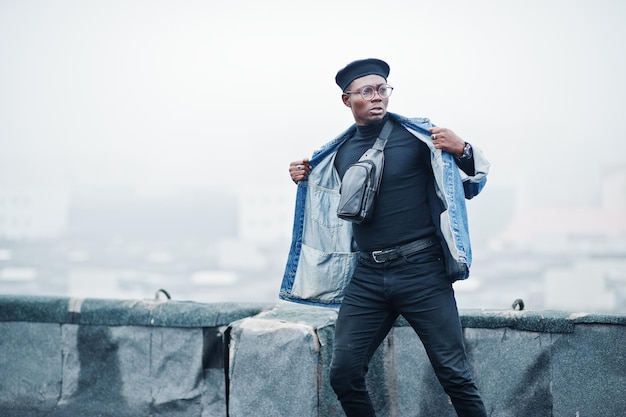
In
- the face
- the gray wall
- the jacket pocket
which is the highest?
the face

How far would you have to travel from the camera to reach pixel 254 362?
3.49 meters

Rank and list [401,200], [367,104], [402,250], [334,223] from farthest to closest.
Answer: [334,223] < [367,104] < [401,200] < [402,250]

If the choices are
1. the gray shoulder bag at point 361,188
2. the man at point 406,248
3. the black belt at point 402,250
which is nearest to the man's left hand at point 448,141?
the man at point 406,248

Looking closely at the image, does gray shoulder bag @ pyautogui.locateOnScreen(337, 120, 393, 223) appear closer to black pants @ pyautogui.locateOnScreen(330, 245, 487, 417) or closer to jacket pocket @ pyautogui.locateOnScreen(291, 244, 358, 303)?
black pants @ pyautogui.locateOnScreen(330, 245, 487, 417)

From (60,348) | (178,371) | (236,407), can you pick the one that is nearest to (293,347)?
(236,407)

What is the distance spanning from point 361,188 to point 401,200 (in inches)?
7.8

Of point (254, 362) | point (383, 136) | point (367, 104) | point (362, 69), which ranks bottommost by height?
point (254, 362)

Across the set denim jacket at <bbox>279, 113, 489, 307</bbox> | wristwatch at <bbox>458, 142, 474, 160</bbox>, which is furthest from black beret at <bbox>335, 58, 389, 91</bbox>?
wristwatch at <bbox>458, 142, 474, 160</bbox>

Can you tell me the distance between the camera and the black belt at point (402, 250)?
9.41 ft

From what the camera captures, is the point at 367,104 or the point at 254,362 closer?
the point at 367,104

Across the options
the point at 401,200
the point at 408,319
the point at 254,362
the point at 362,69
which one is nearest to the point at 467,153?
the point at 401,200

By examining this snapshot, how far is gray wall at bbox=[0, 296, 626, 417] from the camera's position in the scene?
3461 mm

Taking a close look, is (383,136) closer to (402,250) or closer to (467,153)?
(467,153)

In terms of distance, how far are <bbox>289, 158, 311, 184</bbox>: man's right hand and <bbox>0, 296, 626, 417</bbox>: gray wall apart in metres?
0.75
